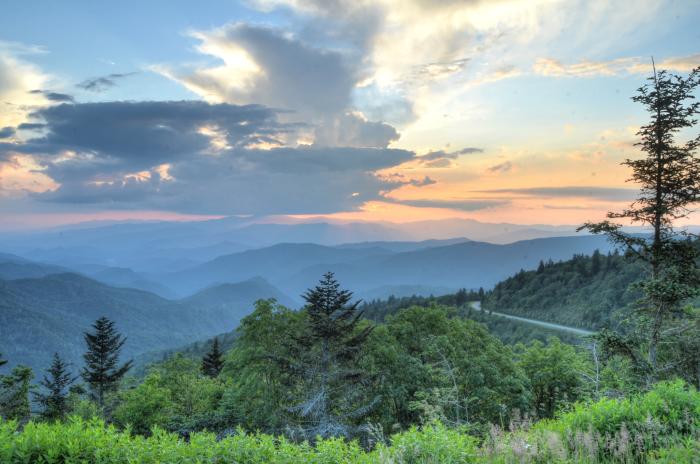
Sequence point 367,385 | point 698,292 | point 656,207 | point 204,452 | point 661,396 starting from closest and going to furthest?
point 204,452, point 661,396, point 698,292, point 656,207, point 367,385

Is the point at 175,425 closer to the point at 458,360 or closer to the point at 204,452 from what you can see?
the point at 458,360

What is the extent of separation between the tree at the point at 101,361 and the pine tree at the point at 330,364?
30.6 metres

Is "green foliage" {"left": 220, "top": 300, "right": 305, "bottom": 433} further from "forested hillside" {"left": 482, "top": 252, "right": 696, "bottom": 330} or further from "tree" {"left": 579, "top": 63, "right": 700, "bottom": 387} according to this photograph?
"forested hillside" {"left": 482, "top": 252, "right": 696, "bottom": 330}

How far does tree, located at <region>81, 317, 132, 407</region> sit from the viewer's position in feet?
149

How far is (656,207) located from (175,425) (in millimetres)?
32076

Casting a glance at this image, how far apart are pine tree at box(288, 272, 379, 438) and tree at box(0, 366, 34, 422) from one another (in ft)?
114

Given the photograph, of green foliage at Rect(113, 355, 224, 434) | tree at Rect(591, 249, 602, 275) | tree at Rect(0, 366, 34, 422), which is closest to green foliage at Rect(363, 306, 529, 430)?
green foliage at Rect(113, 355, 224, 434)

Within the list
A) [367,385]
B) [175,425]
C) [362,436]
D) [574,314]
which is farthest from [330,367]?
[574,314]

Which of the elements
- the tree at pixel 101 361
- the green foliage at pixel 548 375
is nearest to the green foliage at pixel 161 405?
the tree at pixel 101 361

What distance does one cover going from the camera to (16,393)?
4284 cm

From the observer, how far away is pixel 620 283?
87.6 meters

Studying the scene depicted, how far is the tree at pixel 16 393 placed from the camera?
40312 millimetres

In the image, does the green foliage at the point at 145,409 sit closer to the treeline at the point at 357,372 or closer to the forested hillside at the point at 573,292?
the treeline at the point at 357,372

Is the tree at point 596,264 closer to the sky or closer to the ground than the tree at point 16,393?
closer to the sky
